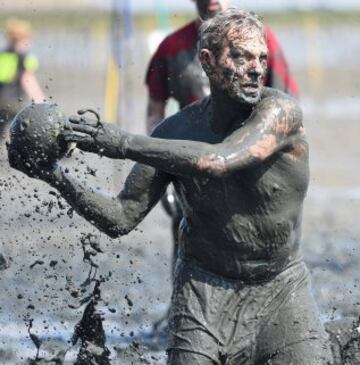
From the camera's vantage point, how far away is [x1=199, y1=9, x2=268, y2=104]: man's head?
6.35 m

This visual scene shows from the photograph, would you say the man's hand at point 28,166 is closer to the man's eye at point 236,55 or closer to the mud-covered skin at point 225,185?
the mud-covered skin at point 225,185

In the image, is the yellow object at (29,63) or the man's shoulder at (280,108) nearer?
the man's shoulder at (280,108)

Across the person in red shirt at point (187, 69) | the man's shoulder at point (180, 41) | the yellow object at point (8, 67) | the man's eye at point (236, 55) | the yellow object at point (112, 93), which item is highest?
the man's eye at point (236, 55)

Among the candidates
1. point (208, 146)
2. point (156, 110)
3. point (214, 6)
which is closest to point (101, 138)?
point (208, 146)

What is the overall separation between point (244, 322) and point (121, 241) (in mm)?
5732

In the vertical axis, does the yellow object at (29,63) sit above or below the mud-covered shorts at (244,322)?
below

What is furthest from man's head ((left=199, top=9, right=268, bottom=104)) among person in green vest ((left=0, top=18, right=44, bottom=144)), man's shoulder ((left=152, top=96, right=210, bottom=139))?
person in green vest ((left=0, top=18, right=44, bottom=144))

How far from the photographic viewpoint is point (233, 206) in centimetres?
652

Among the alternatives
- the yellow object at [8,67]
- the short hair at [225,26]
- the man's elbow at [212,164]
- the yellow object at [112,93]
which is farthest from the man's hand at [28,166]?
the yellow object at [112,93]

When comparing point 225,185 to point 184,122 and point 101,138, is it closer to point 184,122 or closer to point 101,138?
point 184,122

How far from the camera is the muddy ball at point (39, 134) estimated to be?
626 centimetres

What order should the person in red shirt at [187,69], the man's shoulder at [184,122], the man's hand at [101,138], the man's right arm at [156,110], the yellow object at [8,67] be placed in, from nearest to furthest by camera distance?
the man's hand at [101,138] → the man's shoulder at [184,122] → the person in red shirt at [187,69] → the man's right arm at [156,110] → the yellow object at [8,67]

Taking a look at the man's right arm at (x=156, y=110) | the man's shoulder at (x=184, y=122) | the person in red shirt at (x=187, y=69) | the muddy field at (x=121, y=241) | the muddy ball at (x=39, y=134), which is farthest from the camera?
the man's right arm at (x=156, y=110)

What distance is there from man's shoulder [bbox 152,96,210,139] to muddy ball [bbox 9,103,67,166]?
1.61 feet
